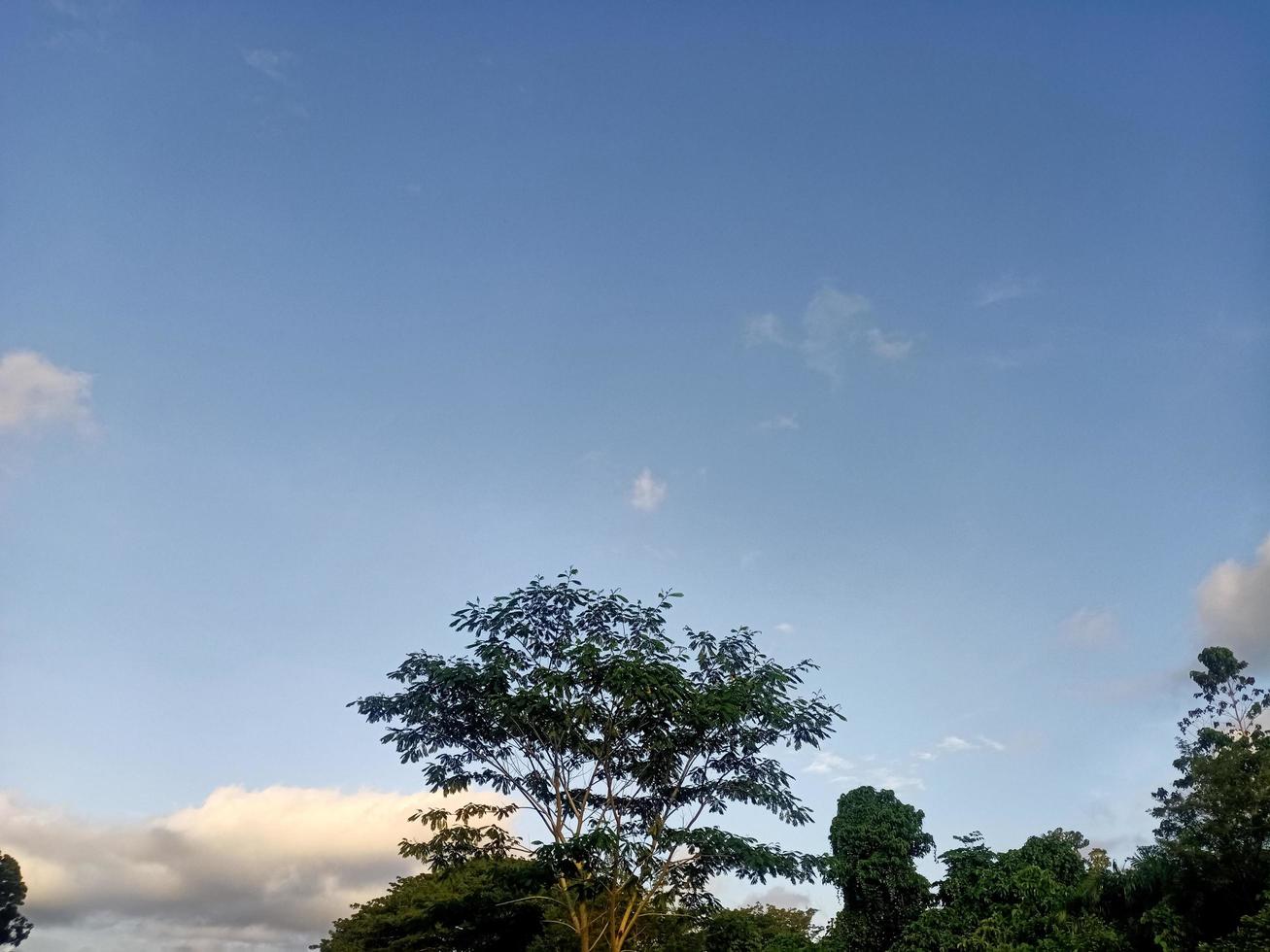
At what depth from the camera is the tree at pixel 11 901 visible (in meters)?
60.6

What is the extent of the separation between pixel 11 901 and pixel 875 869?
2197 inches

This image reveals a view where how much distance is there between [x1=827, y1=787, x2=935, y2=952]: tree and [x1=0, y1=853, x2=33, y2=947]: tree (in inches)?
2121

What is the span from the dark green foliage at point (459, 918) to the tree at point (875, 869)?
344 inches

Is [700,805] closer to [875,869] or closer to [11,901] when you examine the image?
[875,869]

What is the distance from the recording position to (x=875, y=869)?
3156 centimetres

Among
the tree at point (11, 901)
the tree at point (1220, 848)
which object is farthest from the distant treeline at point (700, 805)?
the tree at point (11, 901)

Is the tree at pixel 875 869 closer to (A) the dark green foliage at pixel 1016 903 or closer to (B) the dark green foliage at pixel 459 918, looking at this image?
(A) the dark green foliage at pixel 1016 903

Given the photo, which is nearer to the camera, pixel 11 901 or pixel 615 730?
pixel 615 730

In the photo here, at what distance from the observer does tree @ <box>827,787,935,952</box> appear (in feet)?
99.9

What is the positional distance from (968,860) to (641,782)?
404 inches

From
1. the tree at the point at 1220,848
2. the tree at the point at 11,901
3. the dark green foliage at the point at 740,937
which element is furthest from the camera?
the tree at the point at 11,901

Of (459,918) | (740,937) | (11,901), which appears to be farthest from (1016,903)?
(11,901)

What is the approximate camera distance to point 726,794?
973 inches

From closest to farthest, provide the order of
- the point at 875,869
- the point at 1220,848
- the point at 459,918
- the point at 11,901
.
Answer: the point at 1220,848, the point at 875,869, the point at 459,918, the point at 11,901
